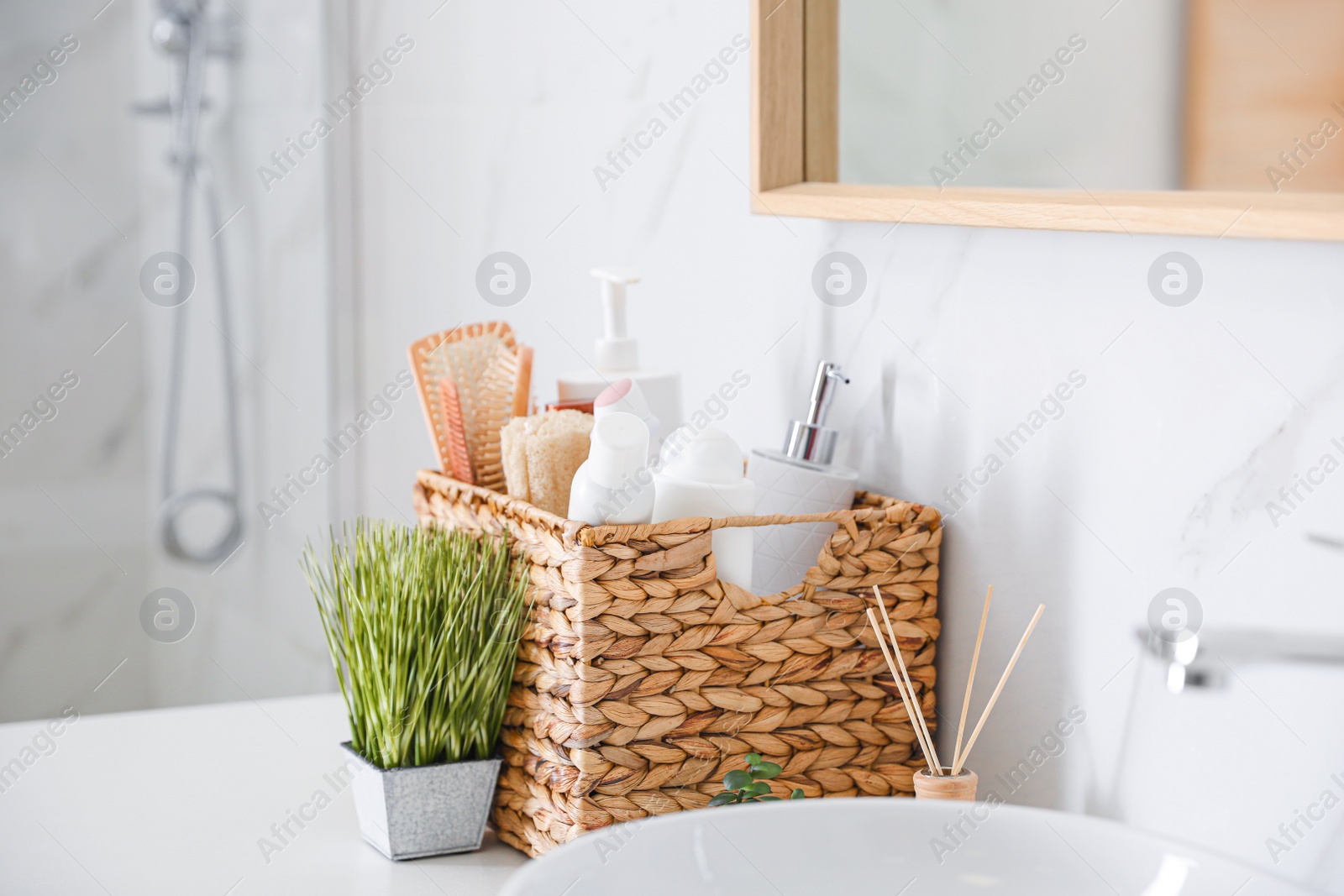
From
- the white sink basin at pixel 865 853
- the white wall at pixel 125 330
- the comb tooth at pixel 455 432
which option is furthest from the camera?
the white wall at pixel 125 330

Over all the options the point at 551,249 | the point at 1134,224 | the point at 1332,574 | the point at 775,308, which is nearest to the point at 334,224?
the point at 551,249

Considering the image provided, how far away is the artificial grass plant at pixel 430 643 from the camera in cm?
77

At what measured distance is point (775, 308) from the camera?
100cm

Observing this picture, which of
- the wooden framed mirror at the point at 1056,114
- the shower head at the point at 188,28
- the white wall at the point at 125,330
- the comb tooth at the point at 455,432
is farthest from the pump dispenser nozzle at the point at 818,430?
the shower head at the point at 188,28

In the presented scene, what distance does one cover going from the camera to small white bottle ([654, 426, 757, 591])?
0.75 m

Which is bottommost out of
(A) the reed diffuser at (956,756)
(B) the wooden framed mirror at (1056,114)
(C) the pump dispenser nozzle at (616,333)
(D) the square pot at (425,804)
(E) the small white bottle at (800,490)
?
(D) the square pot at (425,804)

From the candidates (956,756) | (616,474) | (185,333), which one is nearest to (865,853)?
(956,756)

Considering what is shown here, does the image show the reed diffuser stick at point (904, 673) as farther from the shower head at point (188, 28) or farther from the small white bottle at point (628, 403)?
the shower head at point (188, 28)

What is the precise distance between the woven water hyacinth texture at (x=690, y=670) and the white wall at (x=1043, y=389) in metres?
0.06

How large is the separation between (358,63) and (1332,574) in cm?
146

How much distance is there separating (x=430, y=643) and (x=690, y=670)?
6.2 inches

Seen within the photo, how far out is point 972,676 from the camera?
701 millimetres

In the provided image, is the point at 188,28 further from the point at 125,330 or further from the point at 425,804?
the point at 425,804

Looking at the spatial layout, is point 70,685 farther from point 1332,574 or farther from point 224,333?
point 1332,574
